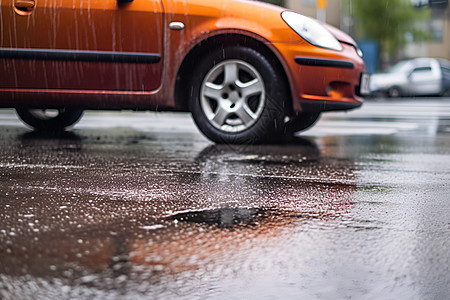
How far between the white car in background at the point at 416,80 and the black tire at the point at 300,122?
16.7m

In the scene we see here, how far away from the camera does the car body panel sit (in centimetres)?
565

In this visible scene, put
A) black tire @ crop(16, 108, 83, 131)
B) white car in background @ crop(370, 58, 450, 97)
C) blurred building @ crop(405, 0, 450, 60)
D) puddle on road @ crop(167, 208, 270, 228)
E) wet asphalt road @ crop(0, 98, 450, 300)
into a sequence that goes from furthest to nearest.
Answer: blurred building @ crop(405, 0, 450, 60), white car in background @ crop(370, 58, 450, 97), black tire @ crop(16, 108, 83, 131), puddle on road @ crop(167, 208, 270, 228), wet asphalt road @ crop(0, 98, 450, 300)

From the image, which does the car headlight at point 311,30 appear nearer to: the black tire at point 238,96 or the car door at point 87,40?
the black tire at point 238,96

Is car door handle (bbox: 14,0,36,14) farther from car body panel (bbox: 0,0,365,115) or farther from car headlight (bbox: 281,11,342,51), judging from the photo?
car headlight (bbox: 281,11,342,51)

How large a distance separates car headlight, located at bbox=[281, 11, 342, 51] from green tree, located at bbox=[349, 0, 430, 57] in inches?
1277

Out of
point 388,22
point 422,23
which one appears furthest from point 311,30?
point 422,23

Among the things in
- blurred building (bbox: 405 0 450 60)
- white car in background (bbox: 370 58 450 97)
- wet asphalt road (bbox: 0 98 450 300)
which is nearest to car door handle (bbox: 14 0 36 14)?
wet asphalt road (bbox: 0 98 450 300)

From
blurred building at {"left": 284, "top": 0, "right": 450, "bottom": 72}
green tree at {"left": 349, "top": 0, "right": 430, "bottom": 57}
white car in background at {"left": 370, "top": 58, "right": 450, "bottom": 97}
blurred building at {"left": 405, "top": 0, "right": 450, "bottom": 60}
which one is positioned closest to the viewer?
white car in background at {"left": 370, "top": 58, "right": 450, "bottom": 97}

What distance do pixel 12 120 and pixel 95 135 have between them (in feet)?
9.18

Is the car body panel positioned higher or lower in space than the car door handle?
lower

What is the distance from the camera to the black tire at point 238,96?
5.71m

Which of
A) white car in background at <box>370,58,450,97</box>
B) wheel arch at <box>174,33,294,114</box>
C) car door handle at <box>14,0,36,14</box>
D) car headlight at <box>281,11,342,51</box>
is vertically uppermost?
car door handle at <box>14,0,36,14</box>

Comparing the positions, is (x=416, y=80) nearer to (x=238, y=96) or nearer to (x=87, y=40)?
(x=238, y=96)

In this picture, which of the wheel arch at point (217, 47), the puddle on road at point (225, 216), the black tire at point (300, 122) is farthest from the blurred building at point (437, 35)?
the puddle on road at point (225, 216)
